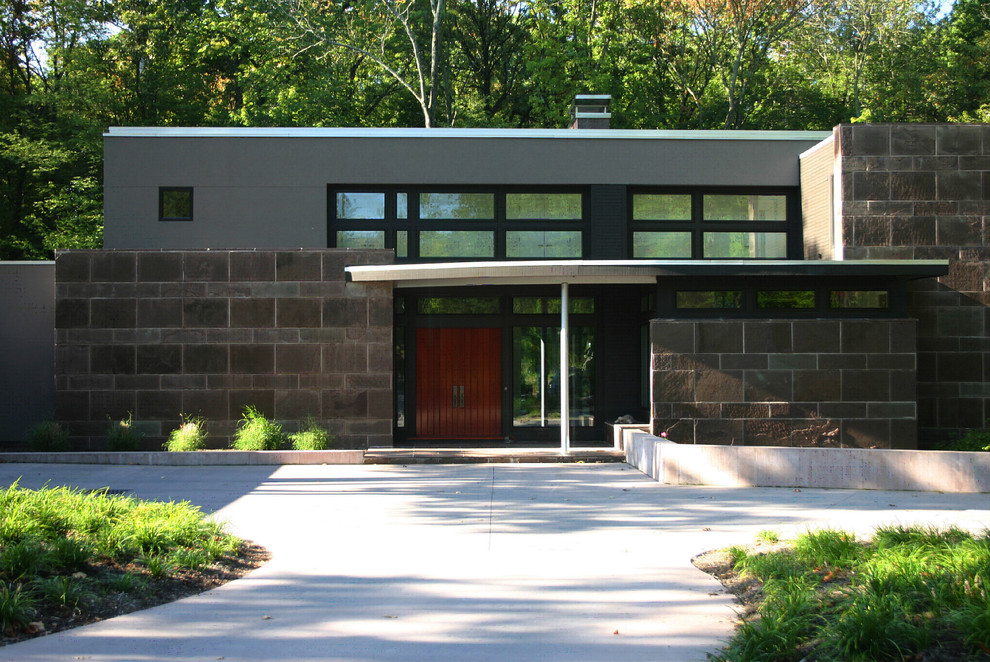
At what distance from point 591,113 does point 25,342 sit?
1251cm

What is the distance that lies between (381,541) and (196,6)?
1134 inches

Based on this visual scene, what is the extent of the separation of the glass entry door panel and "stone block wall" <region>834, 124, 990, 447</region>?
5845 millimetres

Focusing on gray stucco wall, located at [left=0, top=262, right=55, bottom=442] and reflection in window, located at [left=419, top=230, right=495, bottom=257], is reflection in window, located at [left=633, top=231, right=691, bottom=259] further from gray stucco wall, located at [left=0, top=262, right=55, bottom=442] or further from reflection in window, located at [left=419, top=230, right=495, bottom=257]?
gray stucco wall, located at [left=0, top=262, right=55, bottom=442]

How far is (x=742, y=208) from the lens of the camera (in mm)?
18375

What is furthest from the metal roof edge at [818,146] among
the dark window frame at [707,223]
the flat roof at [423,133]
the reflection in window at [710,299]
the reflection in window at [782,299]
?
the reflection in window at [710,299]

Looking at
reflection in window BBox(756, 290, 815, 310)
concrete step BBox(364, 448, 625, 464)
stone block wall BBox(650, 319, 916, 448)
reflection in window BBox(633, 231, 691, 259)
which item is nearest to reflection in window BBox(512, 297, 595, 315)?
reflection in window BBox(633, 231, 691, 259)

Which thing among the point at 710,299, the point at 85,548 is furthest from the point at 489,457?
the point at 85,548

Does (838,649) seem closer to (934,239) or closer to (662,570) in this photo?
(662,570)

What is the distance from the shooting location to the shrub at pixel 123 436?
1555 cm

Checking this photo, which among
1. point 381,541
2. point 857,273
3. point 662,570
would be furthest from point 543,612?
point 857,273

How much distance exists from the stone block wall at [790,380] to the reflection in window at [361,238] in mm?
6055

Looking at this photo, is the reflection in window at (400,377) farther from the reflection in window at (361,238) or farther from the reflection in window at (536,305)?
the reflection in window at (536,305)

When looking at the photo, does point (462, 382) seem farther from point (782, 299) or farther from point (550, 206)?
point (782, 299)

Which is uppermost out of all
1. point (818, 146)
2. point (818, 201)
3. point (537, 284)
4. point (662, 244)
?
point (818, 146)
